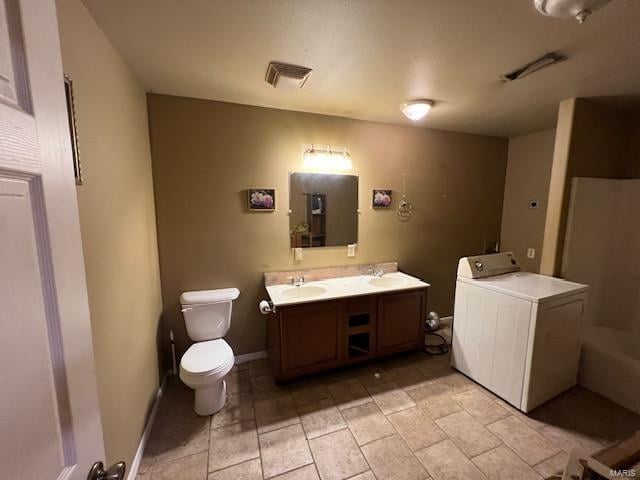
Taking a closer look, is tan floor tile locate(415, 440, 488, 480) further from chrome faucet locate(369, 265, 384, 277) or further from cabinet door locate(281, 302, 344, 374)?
chrome faucet locate(369, 265, 384, 277)

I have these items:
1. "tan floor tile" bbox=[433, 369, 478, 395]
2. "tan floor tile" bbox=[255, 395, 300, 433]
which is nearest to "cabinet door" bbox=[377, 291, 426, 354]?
"tan floor tile" bbox=[433, 369, 478, 395]

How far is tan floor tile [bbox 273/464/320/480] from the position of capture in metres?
1.50

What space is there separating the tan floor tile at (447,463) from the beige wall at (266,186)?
1.61m

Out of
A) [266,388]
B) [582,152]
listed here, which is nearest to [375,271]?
[266,388]

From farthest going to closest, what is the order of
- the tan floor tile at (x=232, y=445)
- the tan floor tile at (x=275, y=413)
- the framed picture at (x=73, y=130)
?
the tan floor tile at (x=275, y=413) → the tan floor tile at (x=232, y=445) → the framed picture at (x=73, y=130)

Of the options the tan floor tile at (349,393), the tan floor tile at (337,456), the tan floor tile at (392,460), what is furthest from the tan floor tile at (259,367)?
the tan floor tile at (392,460)

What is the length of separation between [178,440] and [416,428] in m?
1.56

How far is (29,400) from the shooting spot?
454 mm

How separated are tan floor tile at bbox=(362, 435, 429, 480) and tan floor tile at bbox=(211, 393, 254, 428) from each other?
0.86 metres

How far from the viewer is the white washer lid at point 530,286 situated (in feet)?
6.19

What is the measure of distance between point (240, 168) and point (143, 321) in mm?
1384

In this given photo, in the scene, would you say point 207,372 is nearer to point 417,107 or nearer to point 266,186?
point 266,186

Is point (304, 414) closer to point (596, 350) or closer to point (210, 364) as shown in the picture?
point (210, 364)

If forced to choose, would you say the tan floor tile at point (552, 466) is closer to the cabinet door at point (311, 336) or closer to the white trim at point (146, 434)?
the cabinet door at point (311, 336)
